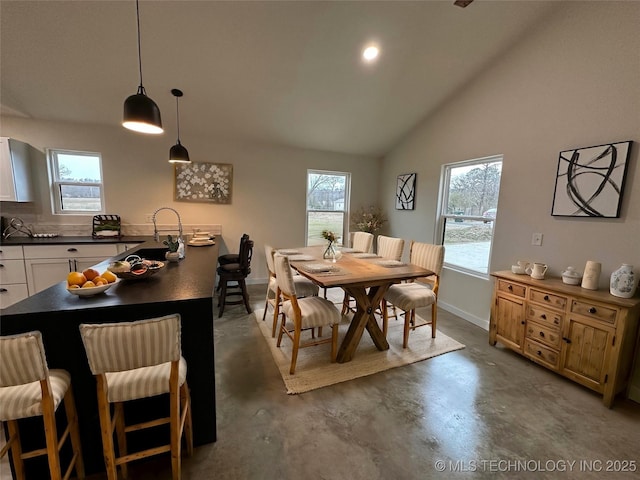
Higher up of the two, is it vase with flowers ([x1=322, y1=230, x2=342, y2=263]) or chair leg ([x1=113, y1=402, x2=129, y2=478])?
vase with flowers ([x1=322, y1=230, x2=342, y2=263])

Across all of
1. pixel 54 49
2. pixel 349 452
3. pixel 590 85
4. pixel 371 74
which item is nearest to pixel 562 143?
pixel 590 85

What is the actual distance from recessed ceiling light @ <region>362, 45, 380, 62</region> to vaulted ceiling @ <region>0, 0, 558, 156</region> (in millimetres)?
54

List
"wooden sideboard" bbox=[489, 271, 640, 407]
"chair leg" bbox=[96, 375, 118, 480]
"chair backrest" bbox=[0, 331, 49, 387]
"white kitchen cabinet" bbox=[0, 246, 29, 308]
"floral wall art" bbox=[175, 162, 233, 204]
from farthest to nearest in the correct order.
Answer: "floral wall art" bbox=[175, 162, 233, 204] < "white kitchen cabinet" bbox=[0, 246, 29, 308] < "wooden sideboard" bbox=[489, 271, 640, 407] < "chair leg" bbox=[96, 375, 118, 480] < "chair backrest" bbox=[0, 331, 49, 387]

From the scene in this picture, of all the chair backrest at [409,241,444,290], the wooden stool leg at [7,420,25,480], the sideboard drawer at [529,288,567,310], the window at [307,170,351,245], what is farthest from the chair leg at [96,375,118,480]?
the window at [307,170,351,245]

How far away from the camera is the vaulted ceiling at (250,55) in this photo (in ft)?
7.54

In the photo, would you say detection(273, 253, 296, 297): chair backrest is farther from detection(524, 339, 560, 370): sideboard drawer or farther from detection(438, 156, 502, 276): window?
detection(438, 156, 502, 276): window

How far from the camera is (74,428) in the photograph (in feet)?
4.25

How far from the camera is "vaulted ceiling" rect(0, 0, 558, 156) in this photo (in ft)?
7.54

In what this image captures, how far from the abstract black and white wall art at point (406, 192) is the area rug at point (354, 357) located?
2019mm

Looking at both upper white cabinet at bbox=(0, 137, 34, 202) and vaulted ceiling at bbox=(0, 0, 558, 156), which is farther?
upper white cabinet at bbox=(0, 137, 34, 202)

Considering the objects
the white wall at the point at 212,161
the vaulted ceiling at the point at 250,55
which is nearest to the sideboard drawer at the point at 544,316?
the vaulted ceiling at the point at 250,55

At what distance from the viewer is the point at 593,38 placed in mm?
2195

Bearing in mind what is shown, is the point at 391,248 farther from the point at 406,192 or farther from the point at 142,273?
the point at 142,273

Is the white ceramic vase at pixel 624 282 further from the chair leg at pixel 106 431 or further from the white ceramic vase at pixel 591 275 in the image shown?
the chair leg at pixel 106 431
